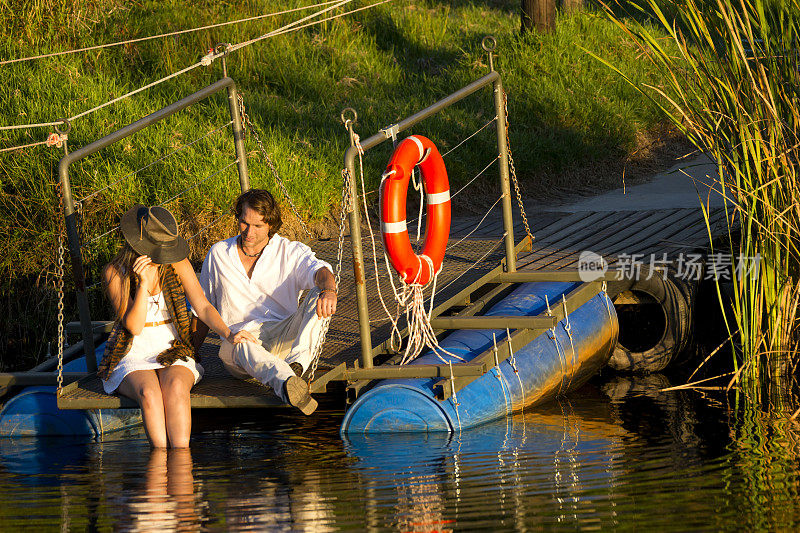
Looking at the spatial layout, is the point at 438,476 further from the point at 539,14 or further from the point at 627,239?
the point at 539,14

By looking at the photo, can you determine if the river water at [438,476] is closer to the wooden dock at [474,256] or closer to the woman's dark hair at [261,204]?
the wooden dock at [474,256]

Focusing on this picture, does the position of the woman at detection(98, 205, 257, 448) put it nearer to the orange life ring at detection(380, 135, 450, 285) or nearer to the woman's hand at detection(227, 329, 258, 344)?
the woman's hand at detection(227, 329, 258, 344)

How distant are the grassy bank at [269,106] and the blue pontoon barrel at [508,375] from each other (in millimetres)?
3025

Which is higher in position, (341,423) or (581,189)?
(581,189)

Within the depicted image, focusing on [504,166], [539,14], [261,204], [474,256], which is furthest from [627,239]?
[539,14]

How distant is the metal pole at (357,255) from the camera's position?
5.73 metres

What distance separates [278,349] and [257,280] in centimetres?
38

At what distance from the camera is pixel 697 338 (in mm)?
8422

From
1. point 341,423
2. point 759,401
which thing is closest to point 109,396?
point 341,423

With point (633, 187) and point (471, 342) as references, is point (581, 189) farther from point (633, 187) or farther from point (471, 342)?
point (471, 342)

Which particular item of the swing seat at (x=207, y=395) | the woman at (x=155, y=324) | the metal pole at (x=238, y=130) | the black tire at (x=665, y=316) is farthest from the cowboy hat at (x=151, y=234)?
the black tire at (x=665, y=316)

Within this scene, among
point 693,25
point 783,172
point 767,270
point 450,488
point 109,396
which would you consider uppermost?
point 693,25

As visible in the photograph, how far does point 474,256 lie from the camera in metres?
8.53

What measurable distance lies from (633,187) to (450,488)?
22.7 ft
